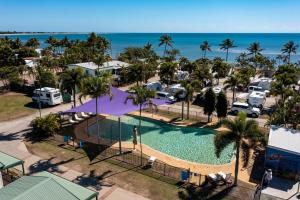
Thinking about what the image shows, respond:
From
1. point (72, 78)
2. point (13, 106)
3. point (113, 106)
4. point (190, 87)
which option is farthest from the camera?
point (13, 106)

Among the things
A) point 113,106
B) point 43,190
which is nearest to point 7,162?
point 43,190

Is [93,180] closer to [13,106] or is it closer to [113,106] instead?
[113,106]

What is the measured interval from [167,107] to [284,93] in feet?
50.0

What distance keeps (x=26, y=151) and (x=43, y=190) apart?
13.8m

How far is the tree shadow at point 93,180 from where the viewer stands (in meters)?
20.8

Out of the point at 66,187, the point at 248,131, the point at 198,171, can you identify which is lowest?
the point at 198,171

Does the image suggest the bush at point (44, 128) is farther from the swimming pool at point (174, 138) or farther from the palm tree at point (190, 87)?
the palm tree at point (190, 87)

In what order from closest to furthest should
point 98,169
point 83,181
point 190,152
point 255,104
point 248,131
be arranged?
point 248,131 < point 83,181 < point 98,169 < point 190,152 < point 255,104

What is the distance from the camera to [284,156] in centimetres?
2200

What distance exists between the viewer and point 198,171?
930 inches

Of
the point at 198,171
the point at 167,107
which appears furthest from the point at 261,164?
the point at 167,107

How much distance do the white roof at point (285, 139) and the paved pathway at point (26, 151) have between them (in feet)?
37.7

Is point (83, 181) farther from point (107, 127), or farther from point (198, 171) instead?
point (107, 127)

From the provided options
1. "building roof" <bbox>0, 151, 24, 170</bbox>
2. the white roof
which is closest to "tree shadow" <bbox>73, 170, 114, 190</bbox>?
"building roof" <bbox>0, 151, 24, 170</bbox>
